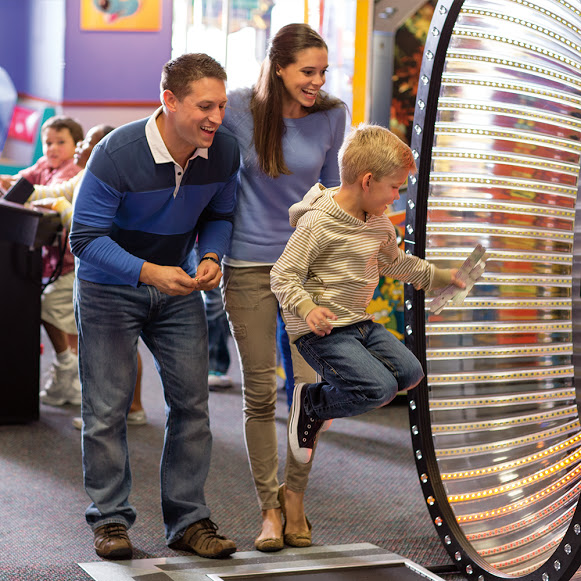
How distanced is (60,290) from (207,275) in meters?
2.17

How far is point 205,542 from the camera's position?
2.43 metres

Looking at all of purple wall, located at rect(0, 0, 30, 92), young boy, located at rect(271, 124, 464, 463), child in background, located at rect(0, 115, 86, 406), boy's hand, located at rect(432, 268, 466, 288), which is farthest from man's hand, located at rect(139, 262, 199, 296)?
purple wall, located at rect(0, 0, 30, 92)

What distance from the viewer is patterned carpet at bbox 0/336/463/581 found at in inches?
99.3

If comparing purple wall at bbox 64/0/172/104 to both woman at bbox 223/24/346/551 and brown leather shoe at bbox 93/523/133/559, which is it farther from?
brown leather shoe at bbox 93/523/133/559

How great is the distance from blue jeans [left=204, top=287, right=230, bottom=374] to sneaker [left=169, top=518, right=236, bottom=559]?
7.74ft

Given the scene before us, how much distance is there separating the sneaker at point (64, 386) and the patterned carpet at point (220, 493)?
0.39 feet

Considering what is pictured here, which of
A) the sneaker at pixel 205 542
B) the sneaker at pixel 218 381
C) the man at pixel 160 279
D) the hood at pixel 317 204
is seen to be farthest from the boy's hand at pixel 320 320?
the sneaker at pixel 218 381

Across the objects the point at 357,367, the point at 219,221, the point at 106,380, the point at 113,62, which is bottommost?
the point at 106,380

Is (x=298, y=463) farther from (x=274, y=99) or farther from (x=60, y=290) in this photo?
(x=60, y=290)

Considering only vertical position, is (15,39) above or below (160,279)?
above

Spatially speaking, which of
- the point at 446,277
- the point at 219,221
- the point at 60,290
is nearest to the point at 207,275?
the point at 219,221

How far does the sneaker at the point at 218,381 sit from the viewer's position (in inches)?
192

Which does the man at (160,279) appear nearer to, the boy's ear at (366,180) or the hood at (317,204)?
the hood at (317,204)

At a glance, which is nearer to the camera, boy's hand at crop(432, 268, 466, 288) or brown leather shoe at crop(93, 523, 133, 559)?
boy's hand at crop(432, 268, 466, 288)
